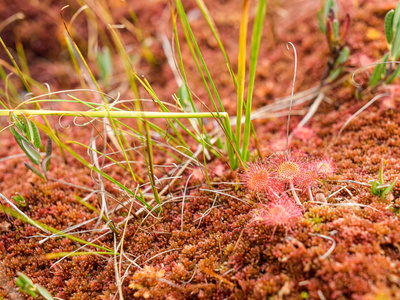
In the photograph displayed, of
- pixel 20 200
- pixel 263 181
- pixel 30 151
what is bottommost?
pixel 20 200

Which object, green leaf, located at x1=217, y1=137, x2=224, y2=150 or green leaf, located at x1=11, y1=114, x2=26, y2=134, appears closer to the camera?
green leaf, located at x1=11, y1=114, x2=26, y2=134

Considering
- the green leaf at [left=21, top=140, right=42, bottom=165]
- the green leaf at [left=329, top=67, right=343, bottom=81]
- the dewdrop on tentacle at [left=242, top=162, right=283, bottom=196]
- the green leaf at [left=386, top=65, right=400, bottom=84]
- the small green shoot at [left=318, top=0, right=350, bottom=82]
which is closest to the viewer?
the dewdrop on tentacle at [left=242, top=162, right=283, bottom=196]

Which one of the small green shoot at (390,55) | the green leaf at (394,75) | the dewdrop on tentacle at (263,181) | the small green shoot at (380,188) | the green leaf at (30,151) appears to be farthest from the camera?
the green leaf at (394,75)

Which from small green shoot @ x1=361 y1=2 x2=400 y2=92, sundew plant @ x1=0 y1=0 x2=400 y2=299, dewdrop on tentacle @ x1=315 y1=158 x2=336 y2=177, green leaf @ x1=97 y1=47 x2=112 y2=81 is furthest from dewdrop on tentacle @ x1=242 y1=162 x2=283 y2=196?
green leaf @ x1=97 y1=47 x2=112 y2=81

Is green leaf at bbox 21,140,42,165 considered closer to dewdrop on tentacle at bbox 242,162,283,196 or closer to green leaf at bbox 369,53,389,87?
dewdrop on tentacle at bbox 242,162,283,196

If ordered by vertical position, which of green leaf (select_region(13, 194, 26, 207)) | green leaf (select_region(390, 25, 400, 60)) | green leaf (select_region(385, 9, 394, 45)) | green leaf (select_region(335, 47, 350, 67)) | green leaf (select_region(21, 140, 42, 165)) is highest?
green leaf (select_region(385, 9, 394, 45))

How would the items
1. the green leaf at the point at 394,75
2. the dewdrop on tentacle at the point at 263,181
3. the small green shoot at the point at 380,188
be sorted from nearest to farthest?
1. the small green shoot at the point at 380,188
2. the dewdrop on tentacle at the point at 263,181
3. the green leaf at the point at 394,75

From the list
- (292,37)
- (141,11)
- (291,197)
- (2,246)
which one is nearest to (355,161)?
(291,197)

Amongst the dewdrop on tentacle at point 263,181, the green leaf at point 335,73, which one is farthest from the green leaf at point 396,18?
the dewdrop on tentacle at point 263,181

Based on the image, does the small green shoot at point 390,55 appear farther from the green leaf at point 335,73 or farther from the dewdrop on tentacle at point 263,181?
the dewdrop on tentacle at point 263,181

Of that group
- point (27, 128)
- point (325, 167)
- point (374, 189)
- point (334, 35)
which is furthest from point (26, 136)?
point (334, 35)

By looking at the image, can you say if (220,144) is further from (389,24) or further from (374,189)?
(389,24)

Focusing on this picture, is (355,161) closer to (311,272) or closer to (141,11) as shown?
(311,272)
